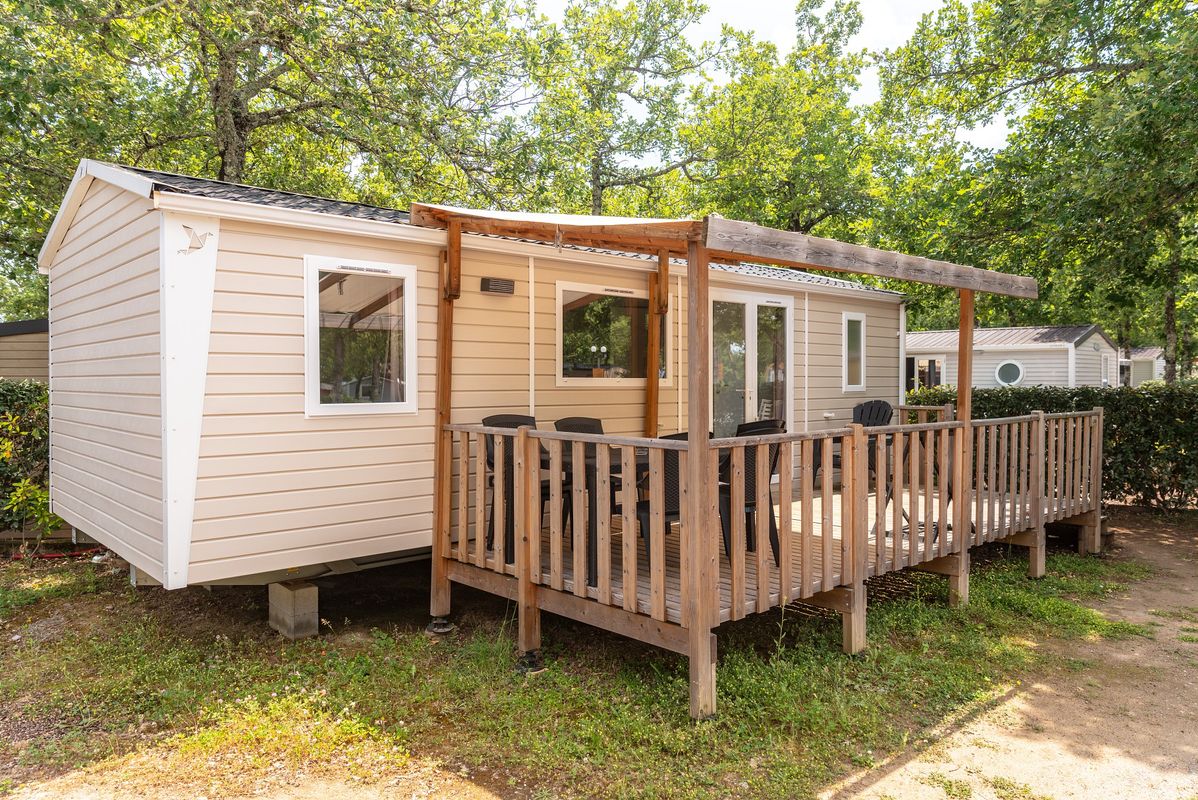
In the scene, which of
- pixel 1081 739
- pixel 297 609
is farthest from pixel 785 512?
pixel 297 609

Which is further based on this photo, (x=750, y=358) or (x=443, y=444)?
(x=750, y=358)

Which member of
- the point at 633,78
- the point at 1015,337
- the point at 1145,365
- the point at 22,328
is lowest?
the point at 22,328

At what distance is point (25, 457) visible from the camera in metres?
7.03

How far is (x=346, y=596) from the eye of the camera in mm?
5816

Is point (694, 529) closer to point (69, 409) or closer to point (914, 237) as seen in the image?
point (69, 409)

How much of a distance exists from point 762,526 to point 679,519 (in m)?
0.42

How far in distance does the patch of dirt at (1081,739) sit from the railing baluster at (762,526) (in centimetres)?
91

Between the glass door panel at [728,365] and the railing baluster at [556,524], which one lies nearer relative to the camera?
the railing baluster at [556,524]

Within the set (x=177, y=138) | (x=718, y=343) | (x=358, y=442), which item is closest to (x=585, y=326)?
(x=718, y=343)

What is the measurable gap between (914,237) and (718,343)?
16.4 feet

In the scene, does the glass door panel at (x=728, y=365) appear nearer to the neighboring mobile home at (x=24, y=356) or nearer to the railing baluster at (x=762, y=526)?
the railing baluster at (x=762, y=526)

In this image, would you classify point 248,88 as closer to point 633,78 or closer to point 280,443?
point 280,443

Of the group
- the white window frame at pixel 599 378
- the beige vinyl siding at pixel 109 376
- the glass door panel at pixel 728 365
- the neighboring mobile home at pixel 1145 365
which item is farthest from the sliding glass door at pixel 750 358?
the neighboring mobile home at pixel 1145 365

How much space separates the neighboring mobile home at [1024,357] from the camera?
19.7 metres
